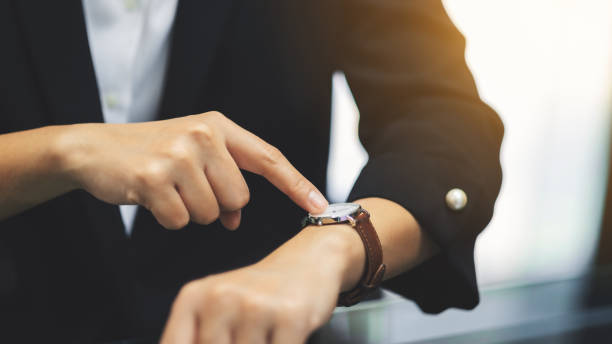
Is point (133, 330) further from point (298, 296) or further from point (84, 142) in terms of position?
point (298, 296)

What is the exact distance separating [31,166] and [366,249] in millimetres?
368

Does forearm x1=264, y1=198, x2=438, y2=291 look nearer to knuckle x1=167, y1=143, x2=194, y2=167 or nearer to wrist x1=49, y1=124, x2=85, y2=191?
knuckle x1=167, y1=143, x2=194, y2=167

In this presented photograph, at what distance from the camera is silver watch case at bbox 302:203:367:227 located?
0.52 m

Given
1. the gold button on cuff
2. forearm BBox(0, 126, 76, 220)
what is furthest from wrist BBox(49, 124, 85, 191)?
the gold button on cuff

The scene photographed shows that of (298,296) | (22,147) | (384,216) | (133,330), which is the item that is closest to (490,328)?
(384,216)

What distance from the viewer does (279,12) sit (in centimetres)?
74

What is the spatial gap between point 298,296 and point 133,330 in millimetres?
478

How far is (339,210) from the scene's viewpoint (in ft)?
1.77

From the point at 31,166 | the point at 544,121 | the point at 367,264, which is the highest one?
the point at 31,166

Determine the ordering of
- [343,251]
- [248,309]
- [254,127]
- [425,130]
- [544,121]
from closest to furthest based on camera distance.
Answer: [248,309] < [343,251] < [425,130] < [254,127] < [544,121]

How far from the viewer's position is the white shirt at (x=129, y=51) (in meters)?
0.69

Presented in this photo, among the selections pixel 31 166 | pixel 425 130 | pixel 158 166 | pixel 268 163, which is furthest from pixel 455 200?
pixel 31 166

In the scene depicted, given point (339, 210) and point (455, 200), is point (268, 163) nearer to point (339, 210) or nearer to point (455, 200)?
point (339, 210)

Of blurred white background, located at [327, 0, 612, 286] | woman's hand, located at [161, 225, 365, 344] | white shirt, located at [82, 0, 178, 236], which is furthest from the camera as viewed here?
blurred white background, located at [327, 0, 612, 286]
